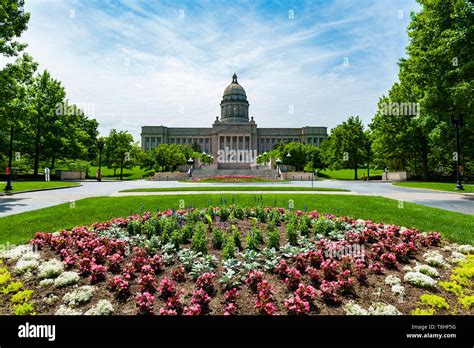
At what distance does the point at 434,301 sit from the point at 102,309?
488 centimetres

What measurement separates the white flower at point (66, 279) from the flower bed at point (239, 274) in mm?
16

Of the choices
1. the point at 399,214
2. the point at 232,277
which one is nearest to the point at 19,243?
the point at 232,277

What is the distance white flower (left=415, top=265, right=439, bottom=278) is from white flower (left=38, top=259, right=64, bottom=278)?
677 centimetres

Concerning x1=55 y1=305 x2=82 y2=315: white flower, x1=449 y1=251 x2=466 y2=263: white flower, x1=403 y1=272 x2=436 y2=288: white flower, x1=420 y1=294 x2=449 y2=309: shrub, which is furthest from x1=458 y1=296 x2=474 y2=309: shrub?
x1=55 y1=305 x2=82 y2=315: white flower

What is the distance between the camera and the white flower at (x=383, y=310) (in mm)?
4121

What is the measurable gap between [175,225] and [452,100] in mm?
17529

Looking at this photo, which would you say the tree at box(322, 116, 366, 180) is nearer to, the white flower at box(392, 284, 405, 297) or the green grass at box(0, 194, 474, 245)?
the green grass at box(0, 194, 474, 245)

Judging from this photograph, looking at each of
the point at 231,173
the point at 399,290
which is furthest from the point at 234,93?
the point at 399,290

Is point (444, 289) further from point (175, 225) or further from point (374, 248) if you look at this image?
point (175, 225)

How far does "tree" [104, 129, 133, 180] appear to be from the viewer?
176 feet

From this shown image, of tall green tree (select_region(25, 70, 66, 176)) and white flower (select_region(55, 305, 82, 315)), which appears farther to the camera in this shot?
tall green tree (select_region(25, 70, 66, 176))

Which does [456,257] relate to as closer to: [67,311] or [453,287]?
[453,287]

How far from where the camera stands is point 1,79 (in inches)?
693

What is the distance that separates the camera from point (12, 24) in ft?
62.4
